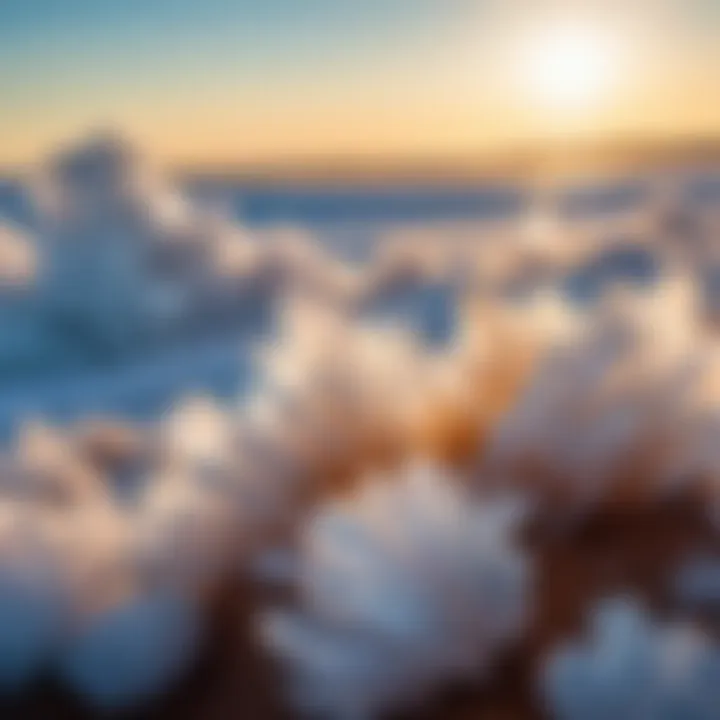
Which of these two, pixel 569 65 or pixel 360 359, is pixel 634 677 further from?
pixel 569 65

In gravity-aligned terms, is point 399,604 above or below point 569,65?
below

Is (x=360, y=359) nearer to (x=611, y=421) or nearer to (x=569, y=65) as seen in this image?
(x=611, y=421)

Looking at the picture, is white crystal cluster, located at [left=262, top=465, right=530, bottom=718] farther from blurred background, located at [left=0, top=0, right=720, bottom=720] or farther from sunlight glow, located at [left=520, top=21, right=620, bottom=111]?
sunlight glow, located at [left=520, top=21, right=620, bottom=111]

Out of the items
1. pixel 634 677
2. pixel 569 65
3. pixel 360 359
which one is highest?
pixel 569 65

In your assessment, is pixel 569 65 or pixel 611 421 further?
pixel 569 65

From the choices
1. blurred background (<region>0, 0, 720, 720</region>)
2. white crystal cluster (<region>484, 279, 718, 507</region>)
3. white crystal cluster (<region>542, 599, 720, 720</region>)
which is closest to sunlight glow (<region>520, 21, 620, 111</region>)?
blurred background (<region>0, 0, 720, 720</region>)

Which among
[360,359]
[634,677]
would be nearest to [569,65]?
[360,359]
